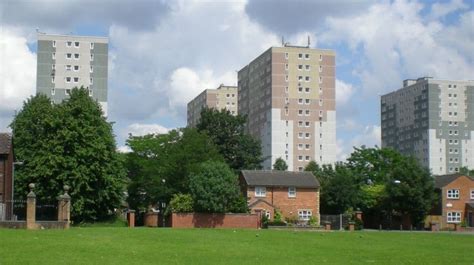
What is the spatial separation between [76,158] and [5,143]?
6.13m

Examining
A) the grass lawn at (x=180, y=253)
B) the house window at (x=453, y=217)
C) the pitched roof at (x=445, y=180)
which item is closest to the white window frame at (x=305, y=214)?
the house window at (x=453, y=217)

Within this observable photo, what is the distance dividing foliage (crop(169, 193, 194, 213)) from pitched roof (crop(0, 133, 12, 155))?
15642mm

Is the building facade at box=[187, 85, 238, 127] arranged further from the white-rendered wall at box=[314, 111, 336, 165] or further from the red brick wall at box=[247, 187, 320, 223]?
the red brick wall at box=[247, 187, 320, 223]

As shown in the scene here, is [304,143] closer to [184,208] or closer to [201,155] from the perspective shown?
[201,155]

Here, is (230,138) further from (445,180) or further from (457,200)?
(457,200)

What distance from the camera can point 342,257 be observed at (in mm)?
25688

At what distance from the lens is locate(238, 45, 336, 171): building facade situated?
132250 millimetres

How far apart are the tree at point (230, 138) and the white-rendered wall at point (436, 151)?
7578 centimetres

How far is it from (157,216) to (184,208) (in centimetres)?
845

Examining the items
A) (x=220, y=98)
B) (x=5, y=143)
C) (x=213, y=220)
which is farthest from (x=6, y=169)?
(x=220, y=98)

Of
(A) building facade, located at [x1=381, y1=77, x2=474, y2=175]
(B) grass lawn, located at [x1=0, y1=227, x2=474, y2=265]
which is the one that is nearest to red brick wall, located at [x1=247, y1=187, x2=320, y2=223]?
(B) grass lawn, located at [x1=0, y1=227, x2=474, y2=265]

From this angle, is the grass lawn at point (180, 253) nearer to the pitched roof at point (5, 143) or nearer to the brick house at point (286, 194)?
the pitched roof at point (5, 143)

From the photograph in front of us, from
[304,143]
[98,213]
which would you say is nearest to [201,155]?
[98,213]

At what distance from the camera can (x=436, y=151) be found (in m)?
152
